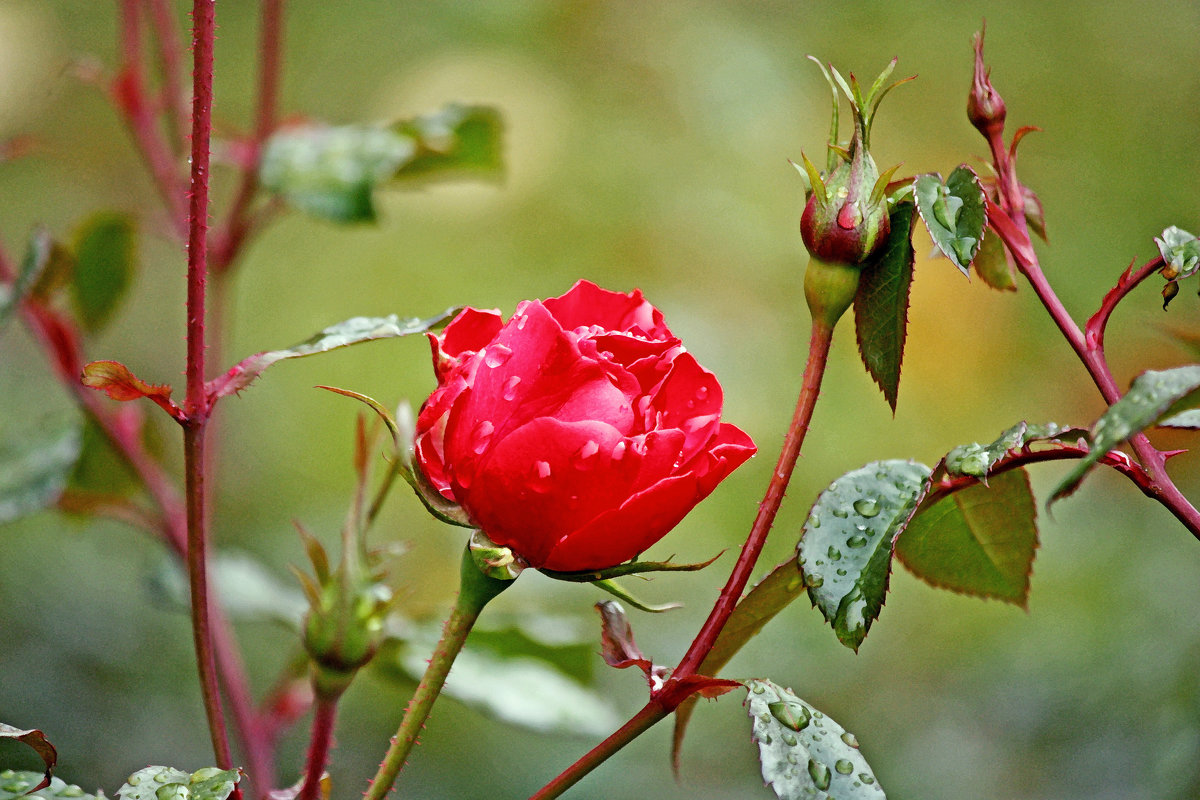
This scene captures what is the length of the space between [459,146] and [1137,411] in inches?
25.5

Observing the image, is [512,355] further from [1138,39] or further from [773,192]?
[1138,39]

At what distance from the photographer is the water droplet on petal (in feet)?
1.19

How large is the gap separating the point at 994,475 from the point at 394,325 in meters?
0.23

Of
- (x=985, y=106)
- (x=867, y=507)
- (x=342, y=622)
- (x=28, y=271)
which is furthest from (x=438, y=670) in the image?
(x=28, y=271)

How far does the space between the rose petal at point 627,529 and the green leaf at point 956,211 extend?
0.11m

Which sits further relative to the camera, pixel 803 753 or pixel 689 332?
pixel 689 332

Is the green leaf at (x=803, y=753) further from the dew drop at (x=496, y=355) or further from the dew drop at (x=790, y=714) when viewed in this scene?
the dew drop at (x=496, y=355)

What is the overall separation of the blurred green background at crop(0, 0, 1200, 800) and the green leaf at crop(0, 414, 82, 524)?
Result: 4 centimetres

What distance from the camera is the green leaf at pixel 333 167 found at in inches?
28.7

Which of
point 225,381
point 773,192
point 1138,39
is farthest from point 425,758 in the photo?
point 1138,39

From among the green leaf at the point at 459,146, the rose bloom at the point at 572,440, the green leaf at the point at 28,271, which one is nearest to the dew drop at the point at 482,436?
the rose bloom at the point at 572,440

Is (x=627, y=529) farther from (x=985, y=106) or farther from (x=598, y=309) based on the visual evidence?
(x=985, y=106)

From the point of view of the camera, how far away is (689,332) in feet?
4.60

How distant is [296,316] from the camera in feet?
5.39
